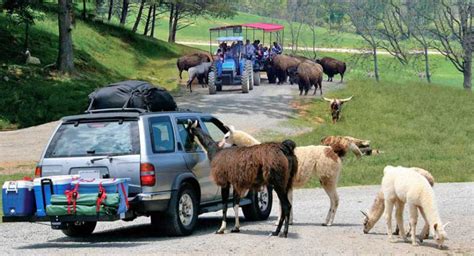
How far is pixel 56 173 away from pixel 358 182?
36.4 ft

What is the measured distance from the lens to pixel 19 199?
40.8 feet

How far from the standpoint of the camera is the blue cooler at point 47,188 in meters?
12.3

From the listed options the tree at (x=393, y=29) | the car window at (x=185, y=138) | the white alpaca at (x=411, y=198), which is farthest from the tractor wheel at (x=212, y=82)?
the tree at (x=393, y=29)

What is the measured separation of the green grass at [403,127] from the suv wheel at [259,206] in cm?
670

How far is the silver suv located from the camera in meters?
12.6

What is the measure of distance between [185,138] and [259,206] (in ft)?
7.74

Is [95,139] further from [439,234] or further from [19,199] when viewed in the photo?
[439,234]

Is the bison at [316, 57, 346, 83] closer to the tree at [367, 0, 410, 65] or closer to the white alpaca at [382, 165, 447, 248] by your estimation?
the tree at [367, 0, 410, 65]

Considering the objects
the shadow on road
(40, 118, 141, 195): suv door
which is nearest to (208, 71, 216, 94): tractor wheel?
the shadow on road

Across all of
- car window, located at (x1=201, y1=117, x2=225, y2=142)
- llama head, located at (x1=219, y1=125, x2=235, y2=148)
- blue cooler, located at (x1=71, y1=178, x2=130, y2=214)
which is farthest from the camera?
car window, located at (x1=201, y1=117, x2=225, y2=142)

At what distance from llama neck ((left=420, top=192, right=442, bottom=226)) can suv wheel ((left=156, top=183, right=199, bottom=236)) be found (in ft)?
11.4

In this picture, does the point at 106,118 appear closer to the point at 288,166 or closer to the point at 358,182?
the point at 288,166

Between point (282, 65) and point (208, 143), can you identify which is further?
point (282, 65)

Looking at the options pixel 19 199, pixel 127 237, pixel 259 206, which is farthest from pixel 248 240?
pixel 19 199
